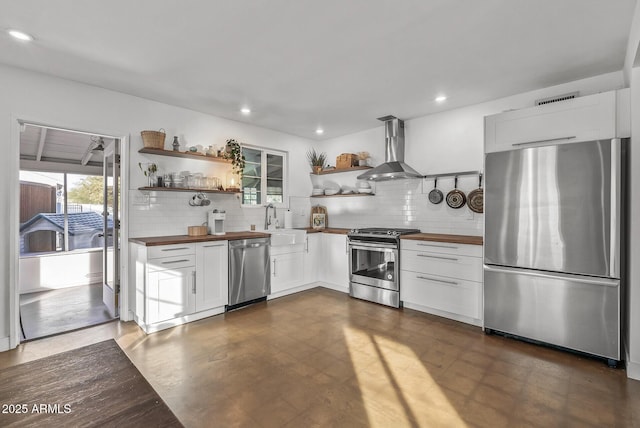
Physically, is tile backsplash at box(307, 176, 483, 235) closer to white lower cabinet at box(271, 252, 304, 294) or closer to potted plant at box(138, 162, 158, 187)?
white lower cabinet at box(271, 252, 304, 294)

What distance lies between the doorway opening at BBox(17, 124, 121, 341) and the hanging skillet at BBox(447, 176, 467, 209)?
4.15 meters

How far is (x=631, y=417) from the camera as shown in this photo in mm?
1812

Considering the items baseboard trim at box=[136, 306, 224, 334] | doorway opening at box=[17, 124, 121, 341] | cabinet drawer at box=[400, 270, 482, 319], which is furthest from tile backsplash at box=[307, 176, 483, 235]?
doorway opening at box=[17, 124, 121, 341]

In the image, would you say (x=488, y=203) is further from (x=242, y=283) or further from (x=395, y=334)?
(x=242, y=283)

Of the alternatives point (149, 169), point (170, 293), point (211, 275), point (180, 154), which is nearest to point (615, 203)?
point (211, 275)

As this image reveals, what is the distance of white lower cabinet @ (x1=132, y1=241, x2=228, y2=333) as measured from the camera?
3.07m

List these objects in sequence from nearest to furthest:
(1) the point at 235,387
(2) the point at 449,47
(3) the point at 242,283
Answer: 1. (1) the point at 235,387
2. (2) the point at 449,47
3. (3) the point at 242,283

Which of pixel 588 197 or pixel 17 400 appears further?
pixel 588 197

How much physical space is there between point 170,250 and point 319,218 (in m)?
2.58

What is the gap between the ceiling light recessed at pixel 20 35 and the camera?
2210 millimetres

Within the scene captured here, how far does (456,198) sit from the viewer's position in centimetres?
383

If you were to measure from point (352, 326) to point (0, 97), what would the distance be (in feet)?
13.0

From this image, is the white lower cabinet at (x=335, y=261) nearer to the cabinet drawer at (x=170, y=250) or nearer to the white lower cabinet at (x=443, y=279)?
the white lower cabinet at (x=443, y=279)

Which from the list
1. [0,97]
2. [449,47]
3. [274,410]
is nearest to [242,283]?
[274,410]
